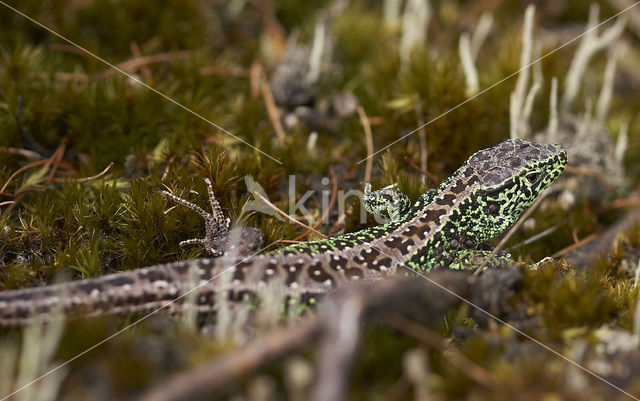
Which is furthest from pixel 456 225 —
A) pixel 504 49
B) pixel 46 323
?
pixel 46 323

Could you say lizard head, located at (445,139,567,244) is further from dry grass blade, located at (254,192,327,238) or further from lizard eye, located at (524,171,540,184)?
dry grass blade, located at (254,192,327,238)

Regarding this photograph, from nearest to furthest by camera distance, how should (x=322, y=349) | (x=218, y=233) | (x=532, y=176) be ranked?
(x=322, y=349) < (x=218, y=233) < (x=532, y=176)

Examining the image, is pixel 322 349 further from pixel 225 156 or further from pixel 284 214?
pixel 225 156

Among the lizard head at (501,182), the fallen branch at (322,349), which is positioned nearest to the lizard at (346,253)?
the lizard head at (501,182)

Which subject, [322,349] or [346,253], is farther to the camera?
[346,253]

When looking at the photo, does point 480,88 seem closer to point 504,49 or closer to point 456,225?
point 504,49

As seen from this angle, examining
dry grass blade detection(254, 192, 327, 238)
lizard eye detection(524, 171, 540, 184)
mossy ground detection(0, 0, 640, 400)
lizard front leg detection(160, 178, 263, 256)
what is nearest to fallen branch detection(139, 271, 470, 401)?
mossy ground detection(0, 0, 640, 400)

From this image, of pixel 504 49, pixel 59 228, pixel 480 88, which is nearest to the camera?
pixel 59 228

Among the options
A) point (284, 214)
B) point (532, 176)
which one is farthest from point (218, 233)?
point (532, 176)
